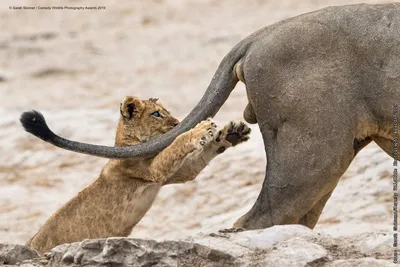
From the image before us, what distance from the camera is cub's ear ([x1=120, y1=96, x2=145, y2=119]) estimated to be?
716 centimetres

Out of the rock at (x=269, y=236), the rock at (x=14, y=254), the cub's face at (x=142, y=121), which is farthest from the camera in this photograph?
the cub's face at (x=142, y=121)

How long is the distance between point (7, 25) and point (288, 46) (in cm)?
1121

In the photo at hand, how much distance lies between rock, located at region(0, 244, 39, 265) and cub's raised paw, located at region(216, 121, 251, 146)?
44.6 inches

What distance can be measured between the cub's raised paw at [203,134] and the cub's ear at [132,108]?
69 cm

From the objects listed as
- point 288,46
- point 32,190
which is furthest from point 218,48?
point 288,46

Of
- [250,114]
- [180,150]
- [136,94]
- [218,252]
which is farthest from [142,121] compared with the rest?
[136,94]

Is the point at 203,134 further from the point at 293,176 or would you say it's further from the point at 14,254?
the point at 14,254

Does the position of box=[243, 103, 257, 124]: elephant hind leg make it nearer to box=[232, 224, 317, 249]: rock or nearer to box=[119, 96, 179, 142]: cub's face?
box=[119, 96, 179, 142]: cub's face

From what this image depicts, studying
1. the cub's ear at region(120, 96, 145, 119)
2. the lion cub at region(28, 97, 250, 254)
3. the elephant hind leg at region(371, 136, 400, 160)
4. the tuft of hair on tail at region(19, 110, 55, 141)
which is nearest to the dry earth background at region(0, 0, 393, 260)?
the elephant hind leg at region(371, 136, 400, 160)

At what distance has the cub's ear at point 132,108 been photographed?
23.5 ft

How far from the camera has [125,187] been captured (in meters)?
7.04

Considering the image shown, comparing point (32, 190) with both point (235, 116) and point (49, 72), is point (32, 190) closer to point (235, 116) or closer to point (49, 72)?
point (235, 116)

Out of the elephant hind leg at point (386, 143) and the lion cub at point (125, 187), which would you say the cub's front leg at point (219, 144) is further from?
the elephant hind leg at point (386, 143)

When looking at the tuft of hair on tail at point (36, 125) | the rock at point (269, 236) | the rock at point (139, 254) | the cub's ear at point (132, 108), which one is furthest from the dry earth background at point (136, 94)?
the tuft of hair on tail at point (36, 125)
